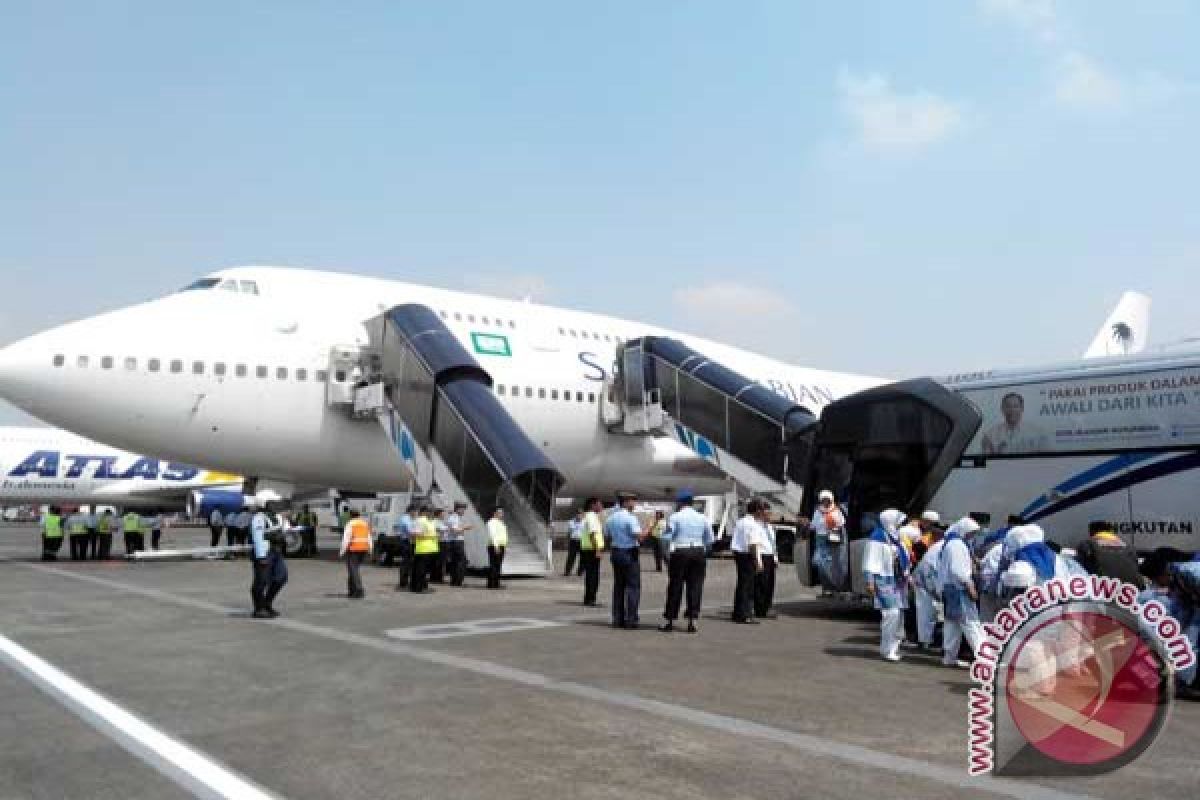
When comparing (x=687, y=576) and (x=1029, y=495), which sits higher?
(x=1029, y=495)

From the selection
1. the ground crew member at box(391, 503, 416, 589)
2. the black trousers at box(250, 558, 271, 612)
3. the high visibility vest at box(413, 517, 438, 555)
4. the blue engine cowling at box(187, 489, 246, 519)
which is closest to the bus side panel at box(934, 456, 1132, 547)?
the high visibility vest at box(413, 517, 438, 555)

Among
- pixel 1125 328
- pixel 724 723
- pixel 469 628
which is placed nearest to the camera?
pixel 724 723

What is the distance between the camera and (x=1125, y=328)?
3694 centimetres

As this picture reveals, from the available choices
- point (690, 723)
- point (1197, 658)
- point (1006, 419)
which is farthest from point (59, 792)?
point (1006, 419)

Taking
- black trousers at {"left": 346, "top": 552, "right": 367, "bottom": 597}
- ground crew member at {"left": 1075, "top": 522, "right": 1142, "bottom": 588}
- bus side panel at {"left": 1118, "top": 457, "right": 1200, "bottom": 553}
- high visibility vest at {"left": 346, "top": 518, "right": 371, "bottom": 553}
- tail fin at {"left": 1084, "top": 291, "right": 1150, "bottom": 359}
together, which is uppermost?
tail fin at {"left": 1084, "top": 291, "right": 1150, "bottom": 359}

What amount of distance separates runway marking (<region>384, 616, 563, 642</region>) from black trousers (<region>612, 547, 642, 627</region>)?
0.83m

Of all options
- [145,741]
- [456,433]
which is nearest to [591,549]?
[456,433]

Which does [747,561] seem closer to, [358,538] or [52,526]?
[358,538]

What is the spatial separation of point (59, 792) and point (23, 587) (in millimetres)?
14129

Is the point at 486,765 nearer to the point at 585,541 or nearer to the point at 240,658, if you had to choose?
the point at 240,658

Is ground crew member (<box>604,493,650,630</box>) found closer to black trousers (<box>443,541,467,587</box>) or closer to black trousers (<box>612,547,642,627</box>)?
black trousers (<box>612,547,642,627</box>)

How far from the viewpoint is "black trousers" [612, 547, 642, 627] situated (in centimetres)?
1213

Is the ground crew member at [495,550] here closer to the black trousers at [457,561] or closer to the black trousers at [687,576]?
the black trousers at [457,561]

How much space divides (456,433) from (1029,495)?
1197 centimetres
